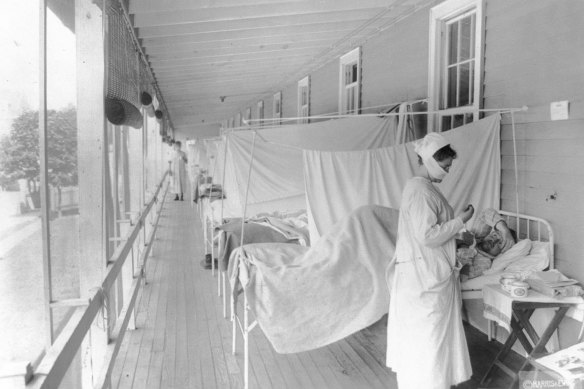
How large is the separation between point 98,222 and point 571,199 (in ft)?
10.2

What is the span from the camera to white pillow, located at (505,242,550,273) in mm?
3590

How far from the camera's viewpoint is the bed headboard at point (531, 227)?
364 cm

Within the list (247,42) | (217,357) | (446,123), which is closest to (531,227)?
(446,123)

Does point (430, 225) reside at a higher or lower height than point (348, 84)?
lower

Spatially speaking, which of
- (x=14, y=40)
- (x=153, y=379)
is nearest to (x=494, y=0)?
(x=14, y=40)

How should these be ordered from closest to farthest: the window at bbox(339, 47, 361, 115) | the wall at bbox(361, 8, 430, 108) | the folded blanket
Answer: the folded blanket < the wall at bbox(361, 8, 430, 108) < the window at bbox(339, 47, 361, 115)

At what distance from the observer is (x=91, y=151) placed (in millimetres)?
3053

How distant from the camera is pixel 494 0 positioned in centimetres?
421

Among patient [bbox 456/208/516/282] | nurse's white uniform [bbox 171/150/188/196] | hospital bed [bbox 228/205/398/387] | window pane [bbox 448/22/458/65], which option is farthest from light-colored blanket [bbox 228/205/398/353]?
nurse's white uniform [bbox 171/150/188/196]

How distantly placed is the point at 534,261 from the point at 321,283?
59.5 inches

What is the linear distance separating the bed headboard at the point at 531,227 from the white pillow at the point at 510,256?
0.16m

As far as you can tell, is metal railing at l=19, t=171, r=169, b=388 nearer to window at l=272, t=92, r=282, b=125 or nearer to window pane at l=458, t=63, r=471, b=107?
window pane at l=458, t=63, r=471, b=107

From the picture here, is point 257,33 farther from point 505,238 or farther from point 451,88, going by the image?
point 505,238

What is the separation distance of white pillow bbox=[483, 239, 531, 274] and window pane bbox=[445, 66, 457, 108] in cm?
181
